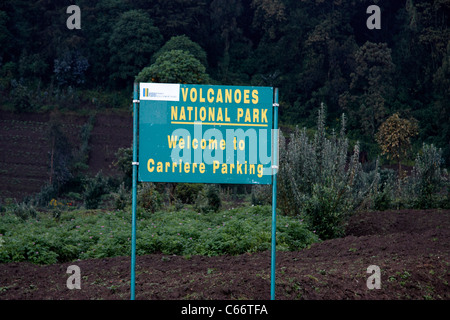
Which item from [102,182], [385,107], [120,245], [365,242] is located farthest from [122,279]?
[385,107]

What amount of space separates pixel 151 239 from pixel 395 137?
22030 millimetres

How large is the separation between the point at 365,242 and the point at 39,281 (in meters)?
5.22

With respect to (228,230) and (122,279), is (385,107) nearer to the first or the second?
(228,230)

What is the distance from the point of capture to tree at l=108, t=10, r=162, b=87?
125 feet

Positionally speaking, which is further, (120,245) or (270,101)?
(120,245)

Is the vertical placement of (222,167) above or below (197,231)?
above

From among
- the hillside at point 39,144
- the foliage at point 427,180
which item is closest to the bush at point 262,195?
the foliage at point 427,180

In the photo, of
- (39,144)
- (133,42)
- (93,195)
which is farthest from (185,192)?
(133,42)

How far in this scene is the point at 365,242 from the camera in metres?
9.98

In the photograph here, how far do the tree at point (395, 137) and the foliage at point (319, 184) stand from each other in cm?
1710

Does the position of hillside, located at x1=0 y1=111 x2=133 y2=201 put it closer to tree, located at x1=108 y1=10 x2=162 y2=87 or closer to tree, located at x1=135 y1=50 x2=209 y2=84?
tree, located at x1=108 y1=10 x2=162 y2=87

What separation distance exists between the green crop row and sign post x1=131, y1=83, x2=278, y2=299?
3367 millimetres

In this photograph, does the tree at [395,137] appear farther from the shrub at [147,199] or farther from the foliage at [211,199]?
the shrub at [147,199]

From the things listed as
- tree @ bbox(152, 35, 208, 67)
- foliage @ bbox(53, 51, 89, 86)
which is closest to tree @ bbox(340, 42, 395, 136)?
tree @ bbox(152, 35, 208, 67)
